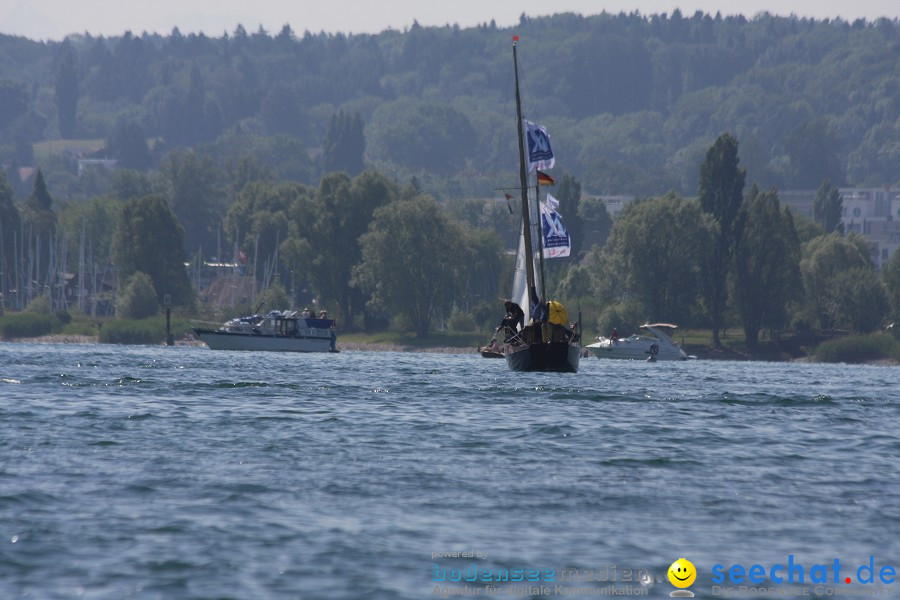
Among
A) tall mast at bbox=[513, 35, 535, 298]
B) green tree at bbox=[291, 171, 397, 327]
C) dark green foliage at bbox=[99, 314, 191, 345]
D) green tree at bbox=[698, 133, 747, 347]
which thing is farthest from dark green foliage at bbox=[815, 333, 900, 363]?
tall mast at bbox=[513, 35, 535, 298]

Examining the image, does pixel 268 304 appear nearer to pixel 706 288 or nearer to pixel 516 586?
pixel 706 288

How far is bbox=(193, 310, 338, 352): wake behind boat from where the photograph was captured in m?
126

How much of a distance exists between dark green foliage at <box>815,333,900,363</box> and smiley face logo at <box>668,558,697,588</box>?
401 ft

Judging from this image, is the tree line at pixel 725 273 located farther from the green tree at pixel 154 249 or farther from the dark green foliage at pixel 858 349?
the green tree at pixel 154 249

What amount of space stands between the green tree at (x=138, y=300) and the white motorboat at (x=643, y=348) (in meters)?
50.7

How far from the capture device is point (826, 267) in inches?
6240

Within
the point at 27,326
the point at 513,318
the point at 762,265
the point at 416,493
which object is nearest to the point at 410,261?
the point at 762,265

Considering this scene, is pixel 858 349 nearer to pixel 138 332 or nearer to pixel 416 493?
pixel 138 332

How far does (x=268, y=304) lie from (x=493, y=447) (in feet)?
443

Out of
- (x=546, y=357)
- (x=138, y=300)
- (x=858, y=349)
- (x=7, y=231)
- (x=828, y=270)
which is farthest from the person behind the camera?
(x=7, y=231)

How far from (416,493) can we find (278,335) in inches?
3962

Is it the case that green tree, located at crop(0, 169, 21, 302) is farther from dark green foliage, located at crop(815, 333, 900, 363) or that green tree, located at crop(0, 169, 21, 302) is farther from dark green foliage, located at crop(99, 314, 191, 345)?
dark green foliage, located at crop(815, 333, 900, 363)

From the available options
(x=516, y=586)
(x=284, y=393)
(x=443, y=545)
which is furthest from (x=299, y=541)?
(x=284, y=393)

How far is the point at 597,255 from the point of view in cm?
18375
